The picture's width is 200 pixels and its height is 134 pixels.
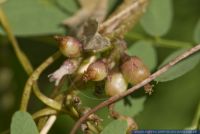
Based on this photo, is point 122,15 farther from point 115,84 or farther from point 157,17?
point 115,84

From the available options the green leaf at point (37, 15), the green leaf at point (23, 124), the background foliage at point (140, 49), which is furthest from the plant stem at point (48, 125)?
the green leaf at point (37, 15)

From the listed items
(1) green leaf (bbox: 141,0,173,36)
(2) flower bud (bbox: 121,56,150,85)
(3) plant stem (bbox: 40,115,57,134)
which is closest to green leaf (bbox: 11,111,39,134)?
(3) plant stem (bbox: 40,115,57,134)

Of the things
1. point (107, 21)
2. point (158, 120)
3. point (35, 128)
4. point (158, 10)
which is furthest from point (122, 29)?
point (158, 120)

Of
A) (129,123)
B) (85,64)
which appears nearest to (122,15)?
(85,64)

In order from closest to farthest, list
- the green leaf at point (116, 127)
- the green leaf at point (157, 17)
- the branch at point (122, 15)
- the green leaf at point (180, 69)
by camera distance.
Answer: the green leaf at point (116, 127)
the green leaf at point (180, 69)
the branch at point (122, 15)
the green leaf at point (157, 17)

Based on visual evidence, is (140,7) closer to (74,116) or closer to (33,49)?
(74,116)

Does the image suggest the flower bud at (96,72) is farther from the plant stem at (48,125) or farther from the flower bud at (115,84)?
the plant stem at (48,125)
